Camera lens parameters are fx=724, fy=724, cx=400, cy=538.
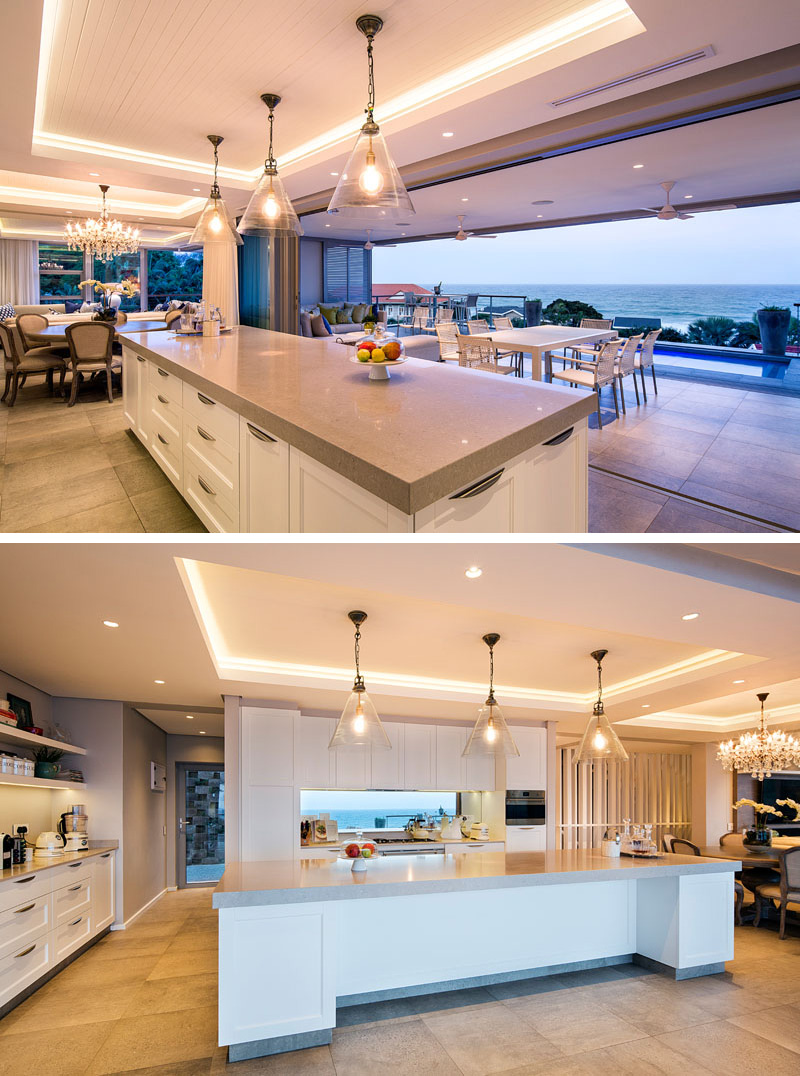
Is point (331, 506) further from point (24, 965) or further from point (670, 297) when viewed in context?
point (670, 297)

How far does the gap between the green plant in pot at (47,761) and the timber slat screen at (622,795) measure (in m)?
6.13

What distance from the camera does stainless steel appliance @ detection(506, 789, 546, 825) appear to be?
7629mm

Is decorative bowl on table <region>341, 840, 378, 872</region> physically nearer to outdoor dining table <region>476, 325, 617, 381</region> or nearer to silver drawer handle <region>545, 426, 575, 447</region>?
silver drawer handle <region>545, 426, 575, 447</region>

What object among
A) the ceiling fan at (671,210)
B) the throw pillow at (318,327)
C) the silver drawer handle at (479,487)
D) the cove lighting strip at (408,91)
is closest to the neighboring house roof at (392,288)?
the throw pillow at (318,327)

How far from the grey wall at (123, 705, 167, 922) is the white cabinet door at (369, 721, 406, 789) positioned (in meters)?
2.35

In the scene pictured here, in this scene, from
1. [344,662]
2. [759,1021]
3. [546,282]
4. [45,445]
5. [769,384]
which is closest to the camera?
[759,1021]

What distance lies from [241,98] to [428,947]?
535 centimetres

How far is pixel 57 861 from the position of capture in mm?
5016

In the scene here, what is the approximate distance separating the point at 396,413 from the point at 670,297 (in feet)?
47.5

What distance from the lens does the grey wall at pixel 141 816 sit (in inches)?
271

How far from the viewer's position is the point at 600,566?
2.89 m

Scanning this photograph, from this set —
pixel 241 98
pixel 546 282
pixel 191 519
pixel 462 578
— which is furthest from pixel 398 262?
pixel 462 578

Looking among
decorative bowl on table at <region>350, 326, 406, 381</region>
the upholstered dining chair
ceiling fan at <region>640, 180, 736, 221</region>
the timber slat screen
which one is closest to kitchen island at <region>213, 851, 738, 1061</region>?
decorative bowl on table at <region>350, 326, 406, 381</region>

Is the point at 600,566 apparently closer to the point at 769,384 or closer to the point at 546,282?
the point at 769,384
